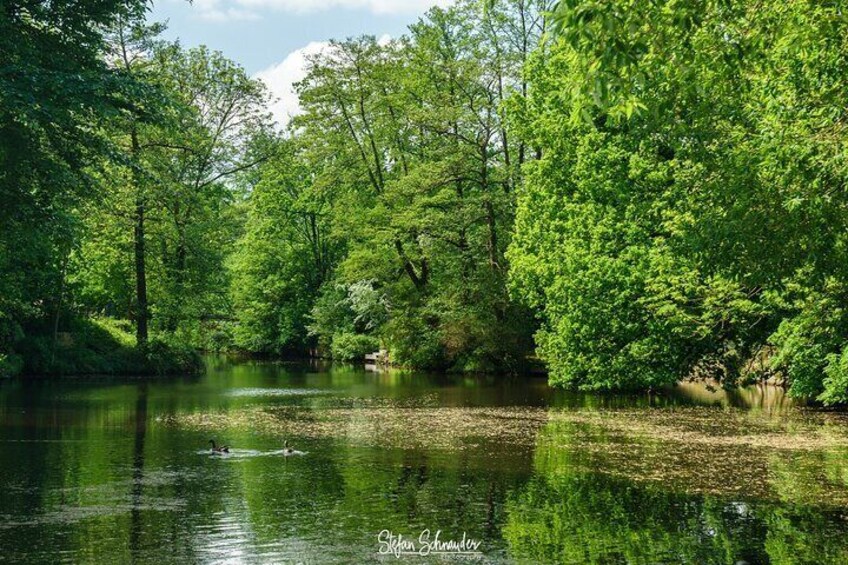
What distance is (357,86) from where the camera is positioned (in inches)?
2103

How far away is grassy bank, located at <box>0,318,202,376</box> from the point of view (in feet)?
139

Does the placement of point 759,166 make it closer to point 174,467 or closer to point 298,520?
point 298,520

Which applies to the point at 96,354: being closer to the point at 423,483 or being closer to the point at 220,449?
the point at 220,449

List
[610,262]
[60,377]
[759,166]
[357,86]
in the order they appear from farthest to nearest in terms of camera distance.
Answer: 1. [357,86]
2. [60,377]
3. [610,262]
4. [759,166]

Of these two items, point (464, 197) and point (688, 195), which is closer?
point (688, 195)

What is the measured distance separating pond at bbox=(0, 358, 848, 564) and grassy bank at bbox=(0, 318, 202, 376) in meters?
11.9

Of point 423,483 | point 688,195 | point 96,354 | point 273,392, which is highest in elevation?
point 688,195

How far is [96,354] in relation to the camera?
44438 millimetres

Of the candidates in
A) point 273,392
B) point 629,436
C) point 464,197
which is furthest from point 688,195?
point 464,197

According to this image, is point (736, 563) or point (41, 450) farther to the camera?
point (41, 450)

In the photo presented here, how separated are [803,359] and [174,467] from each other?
1646 centimetres

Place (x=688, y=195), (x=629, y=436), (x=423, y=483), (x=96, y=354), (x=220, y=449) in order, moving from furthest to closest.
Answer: (x=96, y=354) < (x=629, y=436) < (x=688, y=195) < (x=220, y=449) < (x=423, y=483)

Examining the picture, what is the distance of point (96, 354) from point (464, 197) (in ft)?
64.5

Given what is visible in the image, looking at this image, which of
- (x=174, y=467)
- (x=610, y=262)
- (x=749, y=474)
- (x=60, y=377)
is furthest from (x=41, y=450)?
(x=60, y=377)
